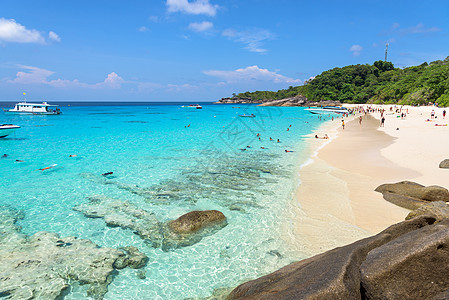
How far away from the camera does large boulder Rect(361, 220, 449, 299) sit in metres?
3.52

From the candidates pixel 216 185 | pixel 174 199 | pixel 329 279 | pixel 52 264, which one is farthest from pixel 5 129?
pixel 329 279

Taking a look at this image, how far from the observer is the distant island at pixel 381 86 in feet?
229

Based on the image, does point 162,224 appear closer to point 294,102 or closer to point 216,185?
point 216,185

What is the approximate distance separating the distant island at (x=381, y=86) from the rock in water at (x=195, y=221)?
232 feet

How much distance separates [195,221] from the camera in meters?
9.69

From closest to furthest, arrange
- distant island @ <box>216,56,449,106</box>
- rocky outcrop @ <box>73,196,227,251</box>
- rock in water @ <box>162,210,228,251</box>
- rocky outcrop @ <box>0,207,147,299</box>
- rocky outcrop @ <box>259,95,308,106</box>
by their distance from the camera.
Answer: rocky outcrop @ <box>0,207,147,299</box> < rock in water @ <box>162,210,228,251</box> < rocky outcrop @ <box>73,196,227,251</box> < distant island @ <box>216,56,449,106</box> < rocky outcrop @ <box>259,95,308,106</box>

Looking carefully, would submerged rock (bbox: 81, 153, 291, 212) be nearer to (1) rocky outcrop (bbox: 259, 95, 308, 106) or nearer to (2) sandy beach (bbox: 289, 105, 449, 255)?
(2) sandy beach (bbox: 289, 105, 449, 255)

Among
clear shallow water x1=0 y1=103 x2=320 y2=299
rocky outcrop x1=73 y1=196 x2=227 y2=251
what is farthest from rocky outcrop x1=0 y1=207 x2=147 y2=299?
rocky outcrop x1=73 y1=196 x2=227 y2=251

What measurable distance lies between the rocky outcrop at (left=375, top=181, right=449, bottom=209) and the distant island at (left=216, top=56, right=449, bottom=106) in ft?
210

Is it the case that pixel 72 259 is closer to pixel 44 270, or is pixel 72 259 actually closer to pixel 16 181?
pixel 44 270

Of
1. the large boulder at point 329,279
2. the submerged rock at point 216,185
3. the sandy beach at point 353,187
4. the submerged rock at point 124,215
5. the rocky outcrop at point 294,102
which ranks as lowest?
the submerged rock at point 124,215

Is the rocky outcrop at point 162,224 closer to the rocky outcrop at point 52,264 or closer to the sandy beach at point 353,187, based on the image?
the rocky outcrop at point 52,264

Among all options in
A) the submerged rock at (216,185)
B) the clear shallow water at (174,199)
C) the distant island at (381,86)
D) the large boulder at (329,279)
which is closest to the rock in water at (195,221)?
the clear shallow water at (174,199)

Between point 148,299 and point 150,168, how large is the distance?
13155 millimetres
